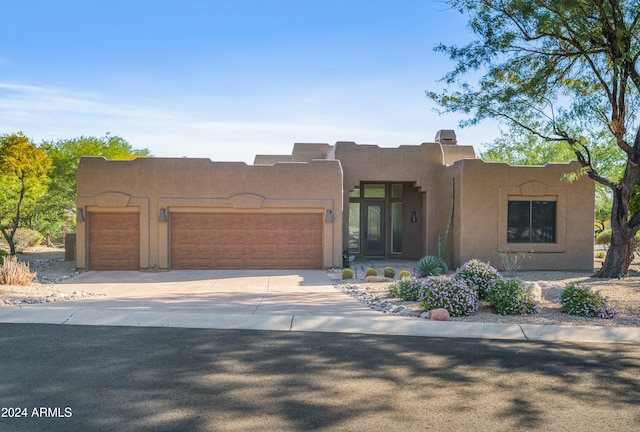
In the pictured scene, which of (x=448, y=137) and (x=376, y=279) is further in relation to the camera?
(x=448, y=137)

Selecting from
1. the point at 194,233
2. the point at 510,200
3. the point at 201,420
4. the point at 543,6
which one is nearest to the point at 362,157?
the point at 510,200

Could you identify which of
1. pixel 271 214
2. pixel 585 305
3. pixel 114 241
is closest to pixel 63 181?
pixel 114 241

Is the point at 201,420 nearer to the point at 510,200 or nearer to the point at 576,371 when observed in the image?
the point at 576,371

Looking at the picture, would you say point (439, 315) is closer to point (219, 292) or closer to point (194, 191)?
point (219, 292)

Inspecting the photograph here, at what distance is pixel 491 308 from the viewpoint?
1118 centimetres

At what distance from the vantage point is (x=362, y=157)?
73.4ft

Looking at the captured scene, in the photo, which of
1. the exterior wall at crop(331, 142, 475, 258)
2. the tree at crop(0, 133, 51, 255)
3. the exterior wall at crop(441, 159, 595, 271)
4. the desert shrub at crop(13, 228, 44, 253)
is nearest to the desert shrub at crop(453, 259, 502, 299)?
the exterior wall at crop(441, 159, 595, 271)

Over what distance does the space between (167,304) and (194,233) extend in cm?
830

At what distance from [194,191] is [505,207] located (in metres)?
10.7

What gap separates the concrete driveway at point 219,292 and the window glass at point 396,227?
5.46 meters

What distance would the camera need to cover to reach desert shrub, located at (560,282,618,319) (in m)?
10.6

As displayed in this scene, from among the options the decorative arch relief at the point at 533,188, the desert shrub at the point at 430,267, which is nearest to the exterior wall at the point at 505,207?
the decorative arch relief at the point at 533,188

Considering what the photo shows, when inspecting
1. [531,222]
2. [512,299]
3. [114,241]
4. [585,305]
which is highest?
[531,222]

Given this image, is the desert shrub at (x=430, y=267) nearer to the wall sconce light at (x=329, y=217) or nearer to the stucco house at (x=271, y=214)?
the stucco house at (x=271, y=214)
